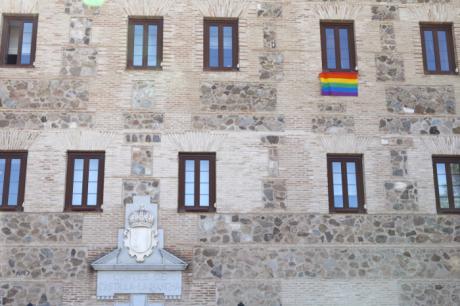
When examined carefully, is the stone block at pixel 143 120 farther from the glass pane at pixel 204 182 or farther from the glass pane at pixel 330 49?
the glass pane at pixel 330 49

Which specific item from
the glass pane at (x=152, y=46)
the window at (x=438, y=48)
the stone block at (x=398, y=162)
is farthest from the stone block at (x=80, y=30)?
the window at (x=438, y=48)

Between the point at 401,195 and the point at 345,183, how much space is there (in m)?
1.35

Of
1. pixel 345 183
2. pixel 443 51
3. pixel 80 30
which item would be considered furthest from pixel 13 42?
pixel 443 51

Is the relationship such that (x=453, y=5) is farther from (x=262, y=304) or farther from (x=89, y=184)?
(x=89, y=184)

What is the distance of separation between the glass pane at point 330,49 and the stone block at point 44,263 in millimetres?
7601

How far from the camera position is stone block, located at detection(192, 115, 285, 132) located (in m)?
16.2

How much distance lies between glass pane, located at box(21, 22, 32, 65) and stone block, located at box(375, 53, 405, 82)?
868 centimetres

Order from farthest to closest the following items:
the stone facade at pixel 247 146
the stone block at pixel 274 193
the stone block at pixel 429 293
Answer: the stone block at pixel 274 193, the stone block at pixel 429 293, the stone facade at pixel 247 146

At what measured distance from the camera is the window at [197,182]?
15.7 metres

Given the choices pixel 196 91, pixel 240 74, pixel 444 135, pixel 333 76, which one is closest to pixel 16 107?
pixel 196 91

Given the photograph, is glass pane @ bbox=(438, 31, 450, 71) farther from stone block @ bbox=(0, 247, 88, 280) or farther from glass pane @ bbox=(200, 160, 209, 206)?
stone block @ bbox=(0, 247, 88, 280)

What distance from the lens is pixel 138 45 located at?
16.8 meters

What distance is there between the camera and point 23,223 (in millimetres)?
15289

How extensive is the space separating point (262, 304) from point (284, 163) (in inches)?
132
